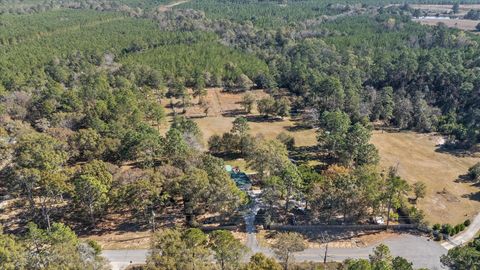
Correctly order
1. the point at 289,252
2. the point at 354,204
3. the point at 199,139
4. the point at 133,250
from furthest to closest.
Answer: the point at 199,139, the point at 354,204, the point at 133,250, the point at 289,252

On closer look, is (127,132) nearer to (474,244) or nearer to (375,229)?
(375,229)

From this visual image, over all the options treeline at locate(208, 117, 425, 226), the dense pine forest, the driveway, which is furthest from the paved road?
the dense pine forest

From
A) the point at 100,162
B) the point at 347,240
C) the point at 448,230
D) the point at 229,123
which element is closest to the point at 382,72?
the point at 229,123

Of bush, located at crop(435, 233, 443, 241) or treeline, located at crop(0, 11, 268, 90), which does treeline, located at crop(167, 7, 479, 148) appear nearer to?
treeline, located at crop(0, 11, 268, 90)

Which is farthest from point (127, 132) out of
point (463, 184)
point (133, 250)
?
point (463, 184)

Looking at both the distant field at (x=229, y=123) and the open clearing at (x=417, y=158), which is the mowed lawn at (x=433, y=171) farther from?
the distant field at (x=229, y=123)

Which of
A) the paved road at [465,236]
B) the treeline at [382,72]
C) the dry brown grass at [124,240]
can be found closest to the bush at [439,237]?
the paved road at [465,236]

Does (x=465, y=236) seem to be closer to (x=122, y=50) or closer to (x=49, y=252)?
(x=49, y=252)
